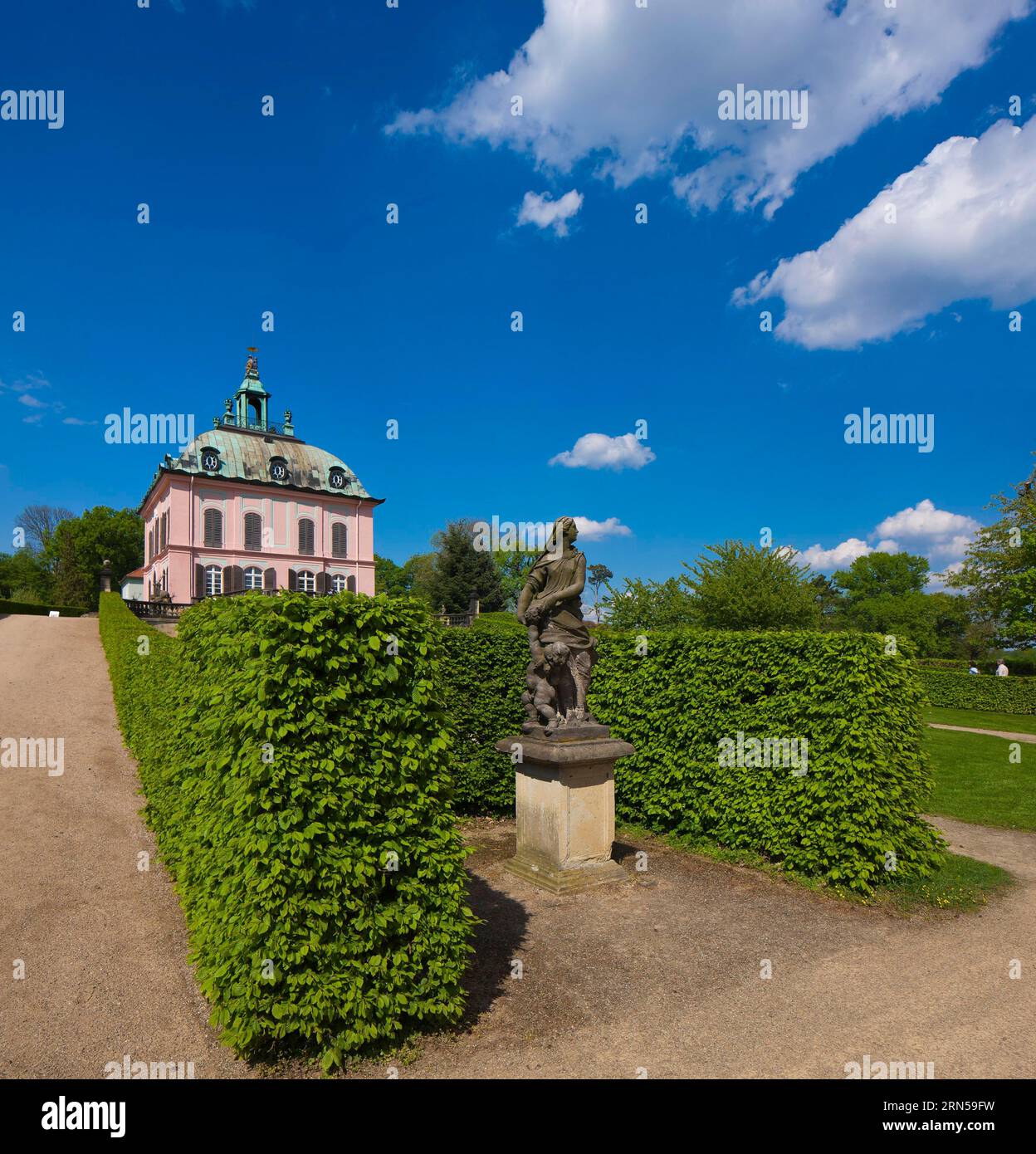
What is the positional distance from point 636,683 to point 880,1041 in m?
5.56

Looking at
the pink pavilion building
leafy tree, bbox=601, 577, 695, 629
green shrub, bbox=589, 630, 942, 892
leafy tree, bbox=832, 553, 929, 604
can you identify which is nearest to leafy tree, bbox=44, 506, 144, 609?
the pink pavilion building

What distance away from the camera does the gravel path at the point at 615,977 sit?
13.3 ft

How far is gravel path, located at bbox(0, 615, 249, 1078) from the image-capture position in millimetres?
4031

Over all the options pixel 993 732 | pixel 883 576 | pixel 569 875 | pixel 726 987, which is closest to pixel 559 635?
pixel 569 875

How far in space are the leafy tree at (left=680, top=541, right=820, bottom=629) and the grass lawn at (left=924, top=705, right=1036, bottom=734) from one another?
17.1 feet

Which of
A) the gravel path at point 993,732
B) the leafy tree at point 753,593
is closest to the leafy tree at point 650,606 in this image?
the leafy tree at point 753,593

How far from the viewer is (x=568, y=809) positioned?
285 inches

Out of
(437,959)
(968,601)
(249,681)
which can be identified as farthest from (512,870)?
(968,601)

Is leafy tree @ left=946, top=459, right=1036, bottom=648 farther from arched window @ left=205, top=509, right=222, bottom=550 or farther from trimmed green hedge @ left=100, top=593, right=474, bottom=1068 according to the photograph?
arched window @ left=205, top=509, right=222, bottom=550

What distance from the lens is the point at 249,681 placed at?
405 cm

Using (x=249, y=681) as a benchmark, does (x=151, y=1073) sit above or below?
below

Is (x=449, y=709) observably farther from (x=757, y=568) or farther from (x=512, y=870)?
(x=757, y=568)

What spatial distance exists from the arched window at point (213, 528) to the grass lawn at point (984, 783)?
1663 inches

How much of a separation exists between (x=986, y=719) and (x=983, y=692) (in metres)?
3.54
